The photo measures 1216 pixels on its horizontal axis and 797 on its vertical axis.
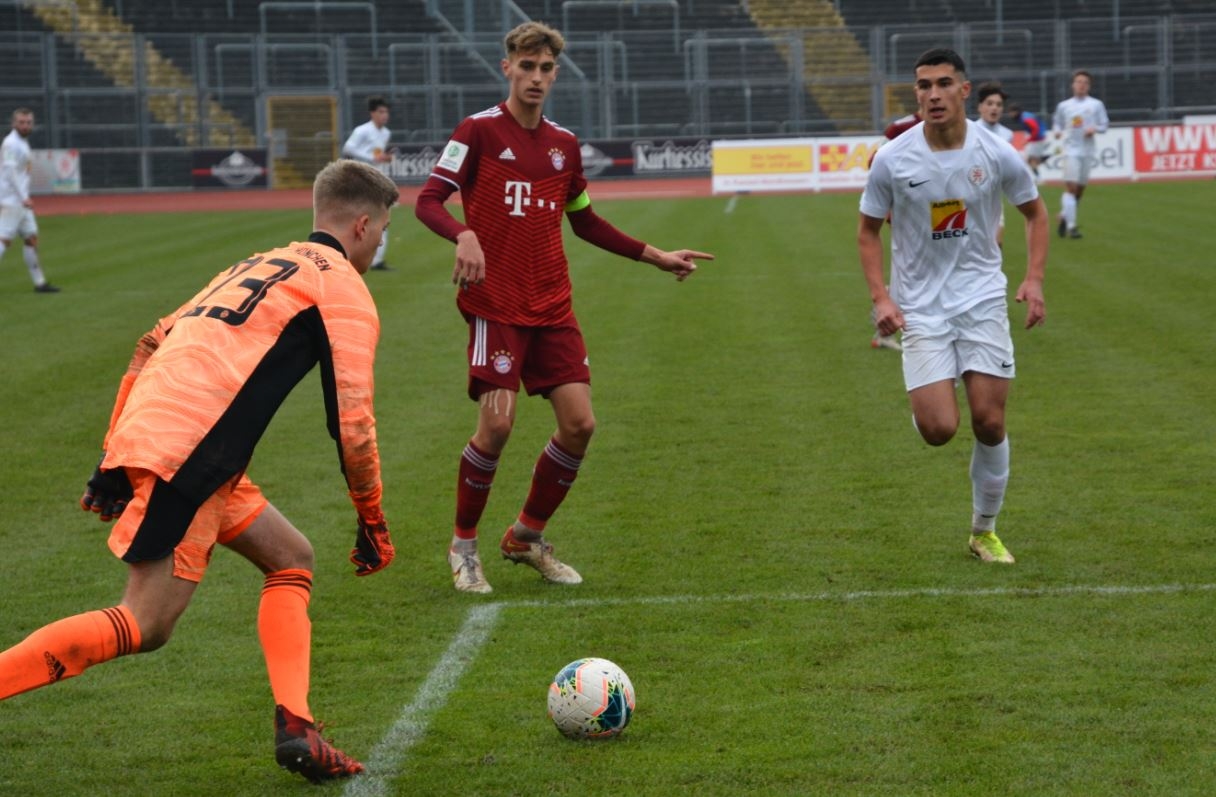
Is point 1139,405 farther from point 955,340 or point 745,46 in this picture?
point 745,46

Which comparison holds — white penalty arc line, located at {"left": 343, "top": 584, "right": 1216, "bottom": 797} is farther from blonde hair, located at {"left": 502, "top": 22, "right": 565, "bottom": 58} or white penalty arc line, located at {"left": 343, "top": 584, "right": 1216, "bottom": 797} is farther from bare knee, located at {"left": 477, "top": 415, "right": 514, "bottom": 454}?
blonde hair, located at {"left": 502, "top": 22, "right": 565, "bottom": 58}

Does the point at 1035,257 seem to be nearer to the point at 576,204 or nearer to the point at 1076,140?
the point at 576,204

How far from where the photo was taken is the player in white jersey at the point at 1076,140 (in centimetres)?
2242

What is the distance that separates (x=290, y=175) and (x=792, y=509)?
35.6 metres

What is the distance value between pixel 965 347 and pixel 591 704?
9.59ft

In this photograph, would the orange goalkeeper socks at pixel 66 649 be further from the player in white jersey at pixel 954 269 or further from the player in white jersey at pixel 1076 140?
the player in white jersey at pixel 1076 140

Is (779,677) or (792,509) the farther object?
(792,509)

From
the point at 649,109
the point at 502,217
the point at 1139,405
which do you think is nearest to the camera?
the point at 502,217

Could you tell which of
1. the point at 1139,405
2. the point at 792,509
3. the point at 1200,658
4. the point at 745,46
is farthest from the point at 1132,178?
the point at 1200,658

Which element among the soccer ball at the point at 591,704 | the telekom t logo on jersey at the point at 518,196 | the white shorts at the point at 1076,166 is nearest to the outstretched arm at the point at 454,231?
the telekom t logo on jersey at the point at 518,196

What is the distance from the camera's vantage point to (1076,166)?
23594 mm

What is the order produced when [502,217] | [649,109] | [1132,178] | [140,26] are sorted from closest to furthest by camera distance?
[502,217] < [1132,178] < [649,109] < [140,26]

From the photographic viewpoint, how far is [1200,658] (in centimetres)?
561

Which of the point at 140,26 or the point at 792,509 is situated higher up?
the point at 140,26
